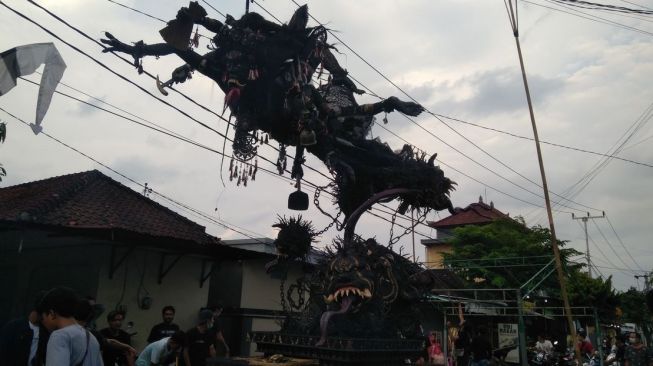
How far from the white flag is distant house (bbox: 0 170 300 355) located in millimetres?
2996

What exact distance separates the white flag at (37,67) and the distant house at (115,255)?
2996mm

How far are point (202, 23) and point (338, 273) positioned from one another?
3528 mm

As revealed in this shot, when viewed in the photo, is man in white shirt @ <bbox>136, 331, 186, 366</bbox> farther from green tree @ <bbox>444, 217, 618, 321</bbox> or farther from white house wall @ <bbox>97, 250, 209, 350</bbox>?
green tree @ <bbox>444, 217, 618, 321</bbox>

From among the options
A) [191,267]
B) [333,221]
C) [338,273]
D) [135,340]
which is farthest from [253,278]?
[338,273]

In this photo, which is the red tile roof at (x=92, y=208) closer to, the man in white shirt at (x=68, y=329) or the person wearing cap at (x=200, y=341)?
the person wearing cap at (x=200, y=341)

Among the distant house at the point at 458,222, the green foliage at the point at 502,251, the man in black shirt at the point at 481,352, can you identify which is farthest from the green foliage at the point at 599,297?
the distant house at the point at 458,222

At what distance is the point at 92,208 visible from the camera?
993 centimetres

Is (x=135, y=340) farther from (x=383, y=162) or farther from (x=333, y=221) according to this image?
(x=383, y=162)

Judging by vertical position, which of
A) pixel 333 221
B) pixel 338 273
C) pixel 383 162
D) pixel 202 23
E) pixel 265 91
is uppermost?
pixel 202 23

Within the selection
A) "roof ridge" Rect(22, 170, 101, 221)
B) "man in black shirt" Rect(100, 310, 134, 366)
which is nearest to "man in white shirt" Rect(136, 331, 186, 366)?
"man in black shirt" Rect(100, 310, 134, 366)

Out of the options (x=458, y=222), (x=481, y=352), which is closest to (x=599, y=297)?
(x=481, y=352)

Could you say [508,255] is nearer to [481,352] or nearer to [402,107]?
[481,352]

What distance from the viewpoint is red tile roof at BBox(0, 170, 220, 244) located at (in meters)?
8.79

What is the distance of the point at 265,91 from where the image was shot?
6.54 m
